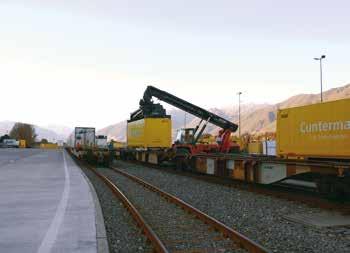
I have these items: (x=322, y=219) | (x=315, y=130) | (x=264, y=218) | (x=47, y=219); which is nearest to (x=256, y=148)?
(x=315, y=130)

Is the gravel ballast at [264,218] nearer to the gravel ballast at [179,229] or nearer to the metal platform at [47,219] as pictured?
the gravel ballast at [179,229]

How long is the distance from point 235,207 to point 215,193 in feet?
10.4

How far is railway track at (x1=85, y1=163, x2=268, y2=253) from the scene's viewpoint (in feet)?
24.8

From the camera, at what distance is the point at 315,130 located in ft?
43.1

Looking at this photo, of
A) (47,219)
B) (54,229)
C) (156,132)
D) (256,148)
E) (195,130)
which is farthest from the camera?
(256,148)

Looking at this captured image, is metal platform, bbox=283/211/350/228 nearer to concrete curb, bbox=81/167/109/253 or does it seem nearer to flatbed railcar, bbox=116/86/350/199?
flatbed railcar, bbox=116/86/350/199

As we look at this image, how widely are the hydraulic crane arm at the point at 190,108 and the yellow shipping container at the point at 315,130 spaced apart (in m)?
12.5

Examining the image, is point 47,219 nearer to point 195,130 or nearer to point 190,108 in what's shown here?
point 195,130

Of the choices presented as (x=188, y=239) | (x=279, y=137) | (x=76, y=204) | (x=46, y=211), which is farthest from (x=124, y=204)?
(x=279, y=137)

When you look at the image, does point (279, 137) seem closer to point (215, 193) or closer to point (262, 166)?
point (262, 166)

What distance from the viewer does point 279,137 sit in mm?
15203

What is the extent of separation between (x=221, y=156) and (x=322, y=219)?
36.4 feet

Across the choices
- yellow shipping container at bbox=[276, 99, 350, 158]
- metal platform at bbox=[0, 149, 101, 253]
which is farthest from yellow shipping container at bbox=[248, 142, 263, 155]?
metal platform at bbox=[0, 149, 101, 253]

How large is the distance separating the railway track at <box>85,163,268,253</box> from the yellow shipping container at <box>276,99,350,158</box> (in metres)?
4.25
